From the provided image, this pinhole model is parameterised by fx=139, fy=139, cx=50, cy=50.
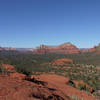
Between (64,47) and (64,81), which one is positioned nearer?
(64,81)

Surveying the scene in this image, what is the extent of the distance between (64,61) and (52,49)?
89.0 metres

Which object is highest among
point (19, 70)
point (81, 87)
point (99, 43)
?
point (99, 43)

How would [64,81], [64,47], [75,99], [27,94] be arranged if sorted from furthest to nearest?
[64,47]
[64,81]
[75,99]
[27,94]

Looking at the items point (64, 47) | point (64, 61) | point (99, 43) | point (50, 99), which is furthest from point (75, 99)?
point (64, 47)

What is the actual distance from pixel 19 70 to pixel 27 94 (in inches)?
491

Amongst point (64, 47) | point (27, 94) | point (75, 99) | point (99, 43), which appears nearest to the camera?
point (27, 94)

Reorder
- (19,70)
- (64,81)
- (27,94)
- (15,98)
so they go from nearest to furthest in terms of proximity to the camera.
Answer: (15,98) < (27,94) < (64,81) < (19,70)

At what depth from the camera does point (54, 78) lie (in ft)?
55.1

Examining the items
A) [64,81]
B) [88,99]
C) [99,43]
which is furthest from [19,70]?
[99,43]

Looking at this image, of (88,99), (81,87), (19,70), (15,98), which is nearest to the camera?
(15,98)

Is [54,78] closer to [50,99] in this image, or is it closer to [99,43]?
[50,99]

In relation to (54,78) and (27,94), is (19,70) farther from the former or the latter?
(27,94)

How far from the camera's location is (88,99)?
9.63 metres

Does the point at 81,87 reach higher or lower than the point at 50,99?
lower
